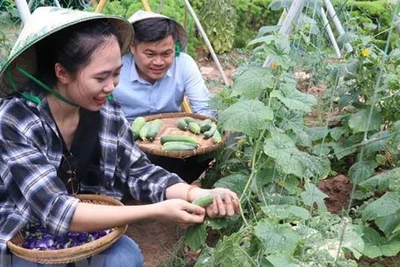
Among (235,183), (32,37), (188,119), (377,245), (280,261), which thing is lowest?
(377,245)

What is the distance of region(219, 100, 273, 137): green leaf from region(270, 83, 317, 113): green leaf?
0.26 ft

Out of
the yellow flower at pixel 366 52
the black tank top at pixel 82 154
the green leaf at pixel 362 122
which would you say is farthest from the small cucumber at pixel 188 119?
the black tank top at pixel 82 154

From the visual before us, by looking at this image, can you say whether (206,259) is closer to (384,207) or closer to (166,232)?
(384,207)

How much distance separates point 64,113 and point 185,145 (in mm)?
830

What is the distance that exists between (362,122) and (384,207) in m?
0.57

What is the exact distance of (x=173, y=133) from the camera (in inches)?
112

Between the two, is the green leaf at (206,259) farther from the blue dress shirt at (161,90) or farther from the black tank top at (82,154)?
the blue dress shirt at (161,90)

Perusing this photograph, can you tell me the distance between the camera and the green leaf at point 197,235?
1.94m

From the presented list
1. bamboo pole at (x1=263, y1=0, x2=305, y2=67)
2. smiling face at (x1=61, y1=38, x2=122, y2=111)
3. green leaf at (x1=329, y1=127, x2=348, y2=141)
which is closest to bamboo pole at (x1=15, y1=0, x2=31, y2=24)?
bamboo pole at (x1=263, y1=0, x2=305, y2=67)

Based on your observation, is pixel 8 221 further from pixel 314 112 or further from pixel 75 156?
pixel 314 112

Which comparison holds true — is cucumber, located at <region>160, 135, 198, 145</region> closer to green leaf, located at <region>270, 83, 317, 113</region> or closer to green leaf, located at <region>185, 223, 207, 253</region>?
green leaf, located at <region>270, 83, 317, 113</region>

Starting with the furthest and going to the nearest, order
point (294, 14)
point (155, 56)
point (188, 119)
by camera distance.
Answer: point (188, 119), point (155, 56), point (294, 14)

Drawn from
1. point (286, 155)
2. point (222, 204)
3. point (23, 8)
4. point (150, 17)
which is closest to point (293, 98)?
point (286, 155)

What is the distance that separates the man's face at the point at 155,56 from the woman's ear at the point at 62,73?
1.04 metres
